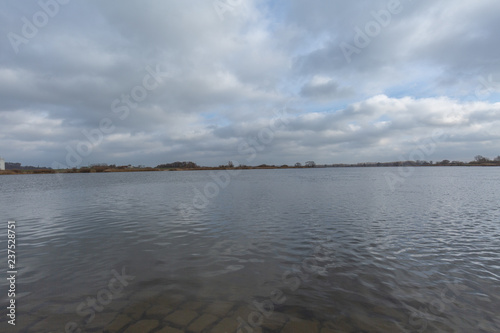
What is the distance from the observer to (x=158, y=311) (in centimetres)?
870

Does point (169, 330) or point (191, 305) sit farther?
point (191, 305)

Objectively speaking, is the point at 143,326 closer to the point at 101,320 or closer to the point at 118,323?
the point at 118,323

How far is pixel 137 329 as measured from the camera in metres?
7.72

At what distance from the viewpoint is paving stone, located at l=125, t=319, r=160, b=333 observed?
7.66 m

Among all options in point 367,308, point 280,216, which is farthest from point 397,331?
point 280,216

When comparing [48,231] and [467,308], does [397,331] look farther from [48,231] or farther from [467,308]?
[48,231]

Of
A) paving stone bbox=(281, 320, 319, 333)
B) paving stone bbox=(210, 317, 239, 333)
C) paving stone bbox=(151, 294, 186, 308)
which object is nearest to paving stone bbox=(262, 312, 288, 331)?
paving stone bbox=(281, 320, 319, 333)

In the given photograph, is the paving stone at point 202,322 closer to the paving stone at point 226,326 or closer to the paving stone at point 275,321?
the paving stone at point 226,326

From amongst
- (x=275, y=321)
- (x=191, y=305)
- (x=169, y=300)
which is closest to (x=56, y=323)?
(x=169, y=300)
